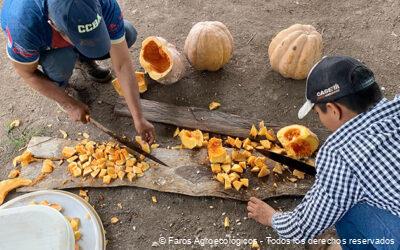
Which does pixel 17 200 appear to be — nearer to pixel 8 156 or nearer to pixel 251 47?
pixel 8 156

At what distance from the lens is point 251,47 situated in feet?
11.6

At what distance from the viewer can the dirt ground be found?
250 cm

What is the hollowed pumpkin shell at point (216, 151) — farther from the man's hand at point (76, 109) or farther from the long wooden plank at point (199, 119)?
the man's hand at point (76, 109)

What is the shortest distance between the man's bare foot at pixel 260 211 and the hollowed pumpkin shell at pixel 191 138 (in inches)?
23.5

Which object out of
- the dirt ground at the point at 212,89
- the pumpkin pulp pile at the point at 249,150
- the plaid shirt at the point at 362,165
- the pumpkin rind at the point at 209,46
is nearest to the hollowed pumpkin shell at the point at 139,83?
the dirt ground at the point at 212,89

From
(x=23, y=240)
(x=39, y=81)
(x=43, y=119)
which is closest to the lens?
(x=23, y=240)

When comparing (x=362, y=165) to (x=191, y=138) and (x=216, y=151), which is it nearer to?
(x=216, y=151)

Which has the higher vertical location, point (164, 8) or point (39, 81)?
point (39, 81)

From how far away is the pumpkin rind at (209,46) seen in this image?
3.05 meters

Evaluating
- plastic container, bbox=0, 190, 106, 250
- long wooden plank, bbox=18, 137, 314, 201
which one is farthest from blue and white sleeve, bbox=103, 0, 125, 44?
plastic container, bbox=0, 190, 106, 250

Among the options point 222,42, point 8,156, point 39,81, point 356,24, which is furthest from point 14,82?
point 356,24

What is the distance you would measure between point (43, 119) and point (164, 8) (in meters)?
1.67

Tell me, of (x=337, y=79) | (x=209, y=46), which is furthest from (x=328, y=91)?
(x=209, y=46)

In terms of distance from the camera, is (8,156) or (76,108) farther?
(8,156)
